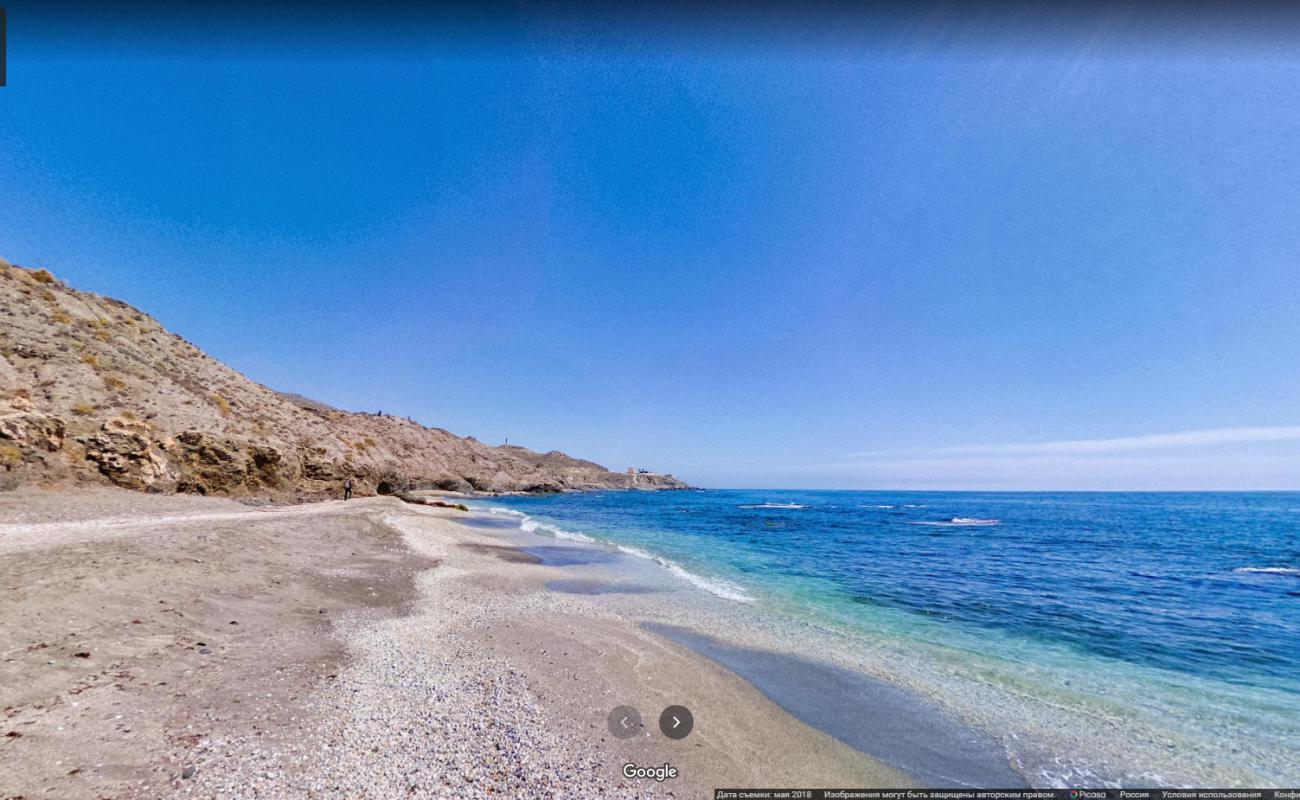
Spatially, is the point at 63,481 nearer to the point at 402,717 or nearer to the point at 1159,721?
the point at 402,717

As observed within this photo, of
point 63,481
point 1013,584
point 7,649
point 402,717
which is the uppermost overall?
point 63,481

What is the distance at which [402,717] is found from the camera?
273 inches

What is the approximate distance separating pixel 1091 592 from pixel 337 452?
→ 57.9 m

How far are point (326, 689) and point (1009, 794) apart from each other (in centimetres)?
1078

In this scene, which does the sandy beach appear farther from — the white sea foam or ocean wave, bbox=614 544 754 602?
the white sea foam

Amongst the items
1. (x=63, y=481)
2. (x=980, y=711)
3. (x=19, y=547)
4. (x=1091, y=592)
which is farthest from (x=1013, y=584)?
(x=63, y=481)

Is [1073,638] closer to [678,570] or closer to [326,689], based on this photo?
[678,570]

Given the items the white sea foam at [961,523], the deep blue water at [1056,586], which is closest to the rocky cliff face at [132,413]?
the deep blue water at [1056,586]

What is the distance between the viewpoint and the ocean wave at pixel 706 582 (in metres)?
18.3

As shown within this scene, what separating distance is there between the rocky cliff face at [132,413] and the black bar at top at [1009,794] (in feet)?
101

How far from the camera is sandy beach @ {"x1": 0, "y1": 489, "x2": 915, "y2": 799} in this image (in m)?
5.44

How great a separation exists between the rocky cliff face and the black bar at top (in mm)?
30919

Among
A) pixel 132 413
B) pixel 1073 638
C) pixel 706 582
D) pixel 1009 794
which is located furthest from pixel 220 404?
pixel 1073 638

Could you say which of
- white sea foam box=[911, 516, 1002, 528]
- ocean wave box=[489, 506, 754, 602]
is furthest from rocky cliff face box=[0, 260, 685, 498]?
white sea foam box=[911, 516, 1002, 528]
